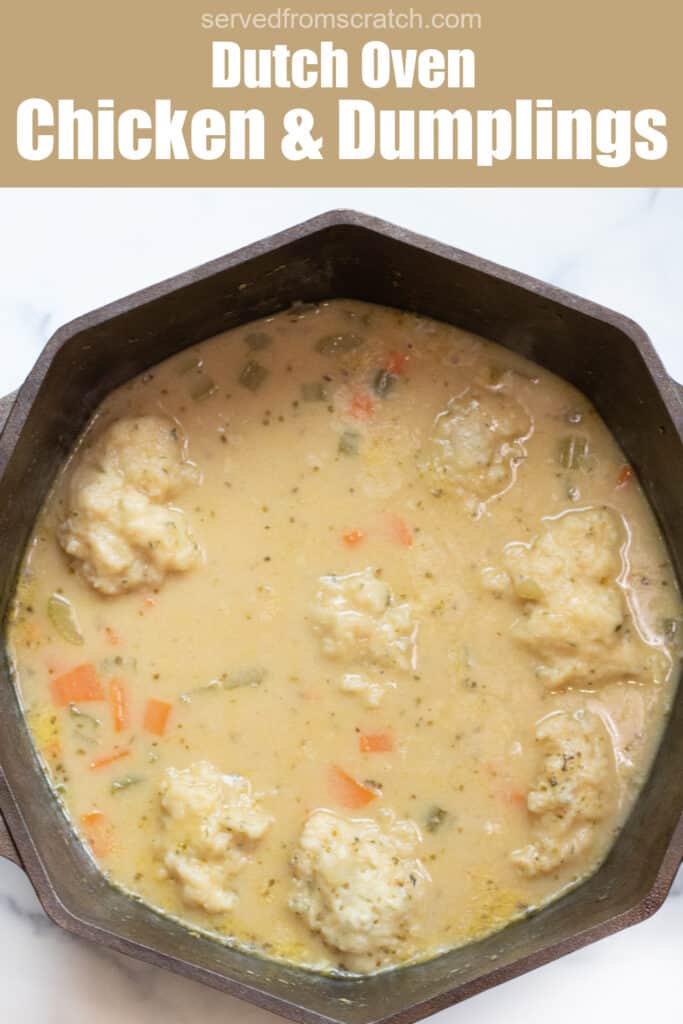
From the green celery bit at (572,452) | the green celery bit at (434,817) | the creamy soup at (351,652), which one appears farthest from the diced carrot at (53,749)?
the green celery bit at (572,452)

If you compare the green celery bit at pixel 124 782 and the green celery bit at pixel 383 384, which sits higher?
the green celery bit at pixel 383 384

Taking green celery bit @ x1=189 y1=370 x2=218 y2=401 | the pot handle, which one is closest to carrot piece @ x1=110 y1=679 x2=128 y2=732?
the pot handle

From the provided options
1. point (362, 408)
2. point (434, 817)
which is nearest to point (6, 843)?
point (434, 817)

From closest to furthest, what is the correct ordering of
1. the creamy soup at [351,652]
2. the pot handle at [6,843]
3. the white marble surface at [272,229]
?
the pot handle at [6,843]
the creamy soup at [351,652]
the white marble surface at [272,229]

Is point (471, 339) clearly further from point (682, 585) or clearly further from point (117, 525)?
point (117, 525)

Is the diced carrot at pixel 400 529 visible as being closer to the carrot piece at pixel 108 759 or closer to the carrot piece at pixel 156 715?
the carrot piece at pixel 156 715

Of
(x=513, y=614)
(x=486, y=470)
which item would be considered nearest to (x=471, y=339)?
(x=486, y=470)

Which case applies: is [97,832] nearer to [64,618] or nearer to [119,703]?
[119,703]
